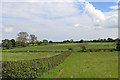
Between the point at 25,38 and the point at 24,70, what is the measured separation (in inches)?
3653

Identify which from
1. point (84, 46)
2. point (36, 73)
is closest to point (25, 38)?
point (84, 46)

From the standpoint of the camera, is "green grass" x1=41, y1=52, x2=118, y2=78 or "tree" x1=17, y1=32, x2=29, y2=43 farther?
"tree" x1=17, y1=32, x2=29, y2=43

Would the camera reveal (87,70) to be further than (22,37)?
No

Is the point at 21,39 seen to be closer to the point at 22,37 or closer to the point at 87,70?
the point at 22,37

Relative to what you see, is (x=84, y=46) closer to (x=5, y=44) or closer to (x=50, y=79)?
(x=50, y=79)

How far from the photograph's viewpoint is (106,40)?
325 ft

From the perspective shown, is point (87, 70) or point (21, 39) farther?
point (21, 39)

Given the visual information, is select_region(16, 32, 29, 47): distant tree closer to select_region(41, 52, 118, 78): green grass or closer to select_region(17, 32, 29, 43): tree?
select_region(17, 32, 29, 43): tree

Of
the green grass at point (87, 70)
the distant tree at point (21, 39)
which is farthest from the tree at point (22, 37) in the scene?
the green grass at point (87, 70)

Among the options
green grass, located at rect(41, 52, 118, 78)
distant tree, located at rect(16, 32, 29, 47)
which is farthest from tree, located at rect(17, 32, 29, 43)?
green grass, located at rect(41, 52, 118, 78)

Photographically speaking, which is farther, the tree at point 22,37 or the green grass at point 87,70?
the tree at point 22,37

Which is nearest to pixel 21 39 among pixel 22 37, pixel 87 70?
pixel 22 37

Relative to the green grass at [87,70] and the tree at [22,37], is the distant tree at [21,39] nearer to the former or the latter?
the tree at [22,37]

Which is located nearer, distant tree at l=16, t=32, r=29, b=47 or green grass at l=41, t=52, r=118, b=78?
green grass at l=41, t=52, r=118, b=78
